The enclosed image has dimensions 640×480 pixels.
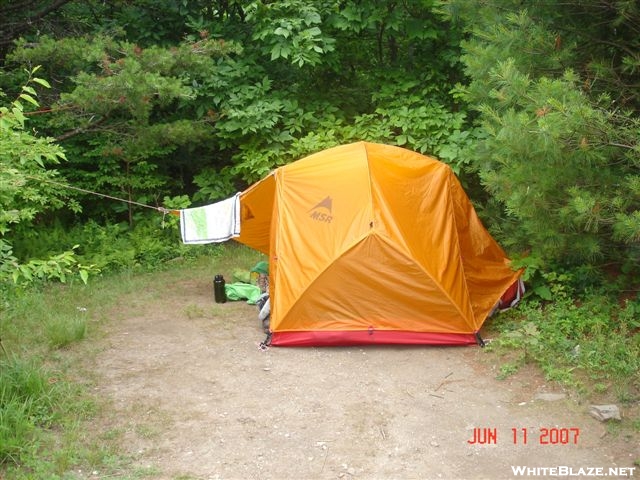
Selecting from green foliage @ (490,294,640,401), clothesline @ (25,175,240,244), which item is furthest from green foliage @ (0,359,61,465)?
green foliage @ (490,294,640,401)

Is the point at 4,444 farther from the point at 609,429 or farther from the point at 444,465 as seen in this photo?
the point at 609,429

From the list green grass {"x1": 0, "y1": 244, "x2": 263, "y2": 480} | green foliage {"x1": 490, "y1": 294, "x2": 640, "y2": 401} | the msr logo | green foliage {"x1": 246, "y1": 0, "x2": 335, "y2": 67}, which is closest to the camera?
green grass {"x1": 0, "y1": 244, "x2": 263, "y2": 480}

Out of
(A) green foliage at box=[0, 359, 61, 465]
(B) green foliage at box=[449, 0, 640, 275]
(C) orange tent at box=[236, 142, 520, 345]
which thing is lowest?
(A) green foliage at box=[0, 359, 61, 465]

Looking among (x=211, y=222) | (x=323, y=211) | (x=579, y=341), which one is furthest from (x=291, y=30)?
(x=579, y=341)

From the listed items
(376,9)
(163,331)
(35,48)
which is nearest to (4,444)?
(163,331)

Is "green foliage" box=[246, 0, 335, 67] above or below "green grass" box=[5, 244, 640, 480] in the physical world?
above

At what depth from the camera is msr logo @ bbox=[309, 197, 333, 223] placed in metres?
5.82

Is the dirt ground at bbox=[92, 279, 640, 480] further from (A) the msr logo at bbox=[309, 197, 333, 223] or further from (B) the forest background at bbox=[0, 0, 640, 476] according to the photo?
(A) the msr logo at bbox=[309, 197, 333, 223]

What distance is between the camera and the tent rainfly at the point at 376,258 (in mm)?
5531

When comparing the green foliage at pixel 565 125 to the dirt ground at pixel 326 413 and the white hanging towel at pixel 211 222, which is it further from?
the white hanging towel at pixel 211 222

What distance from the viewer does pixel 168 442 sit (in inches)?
158

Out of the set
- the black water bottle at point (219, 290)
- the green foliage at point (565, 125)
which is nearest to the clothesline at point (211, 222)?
the black water bottle at point (219, 290)

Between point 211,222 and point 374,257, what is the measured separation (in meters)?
1.94

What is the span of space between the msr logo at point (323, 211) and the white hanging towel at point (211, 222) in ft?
3.25
